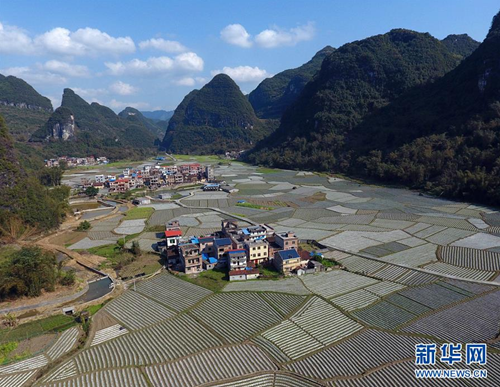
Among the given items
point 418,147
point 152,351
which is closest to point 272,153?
point 418,147

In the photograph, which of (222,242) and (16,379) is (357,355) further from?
(16,379)

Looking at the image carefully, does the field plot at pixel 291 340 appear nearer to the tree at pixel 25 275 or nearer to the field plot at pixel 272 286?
the field plot at pixel 272 286

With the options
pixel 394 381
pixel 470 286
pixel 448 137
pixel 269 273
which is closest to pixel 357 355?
pixel 394 381

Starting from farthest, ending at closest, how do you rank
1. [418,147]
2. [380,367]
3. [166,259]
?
[418,147] → [166,259] → [380,367]

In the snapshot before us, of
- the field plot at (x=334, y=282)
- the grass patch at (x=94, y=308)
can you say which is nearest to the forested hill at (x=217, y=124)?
the field plot at (x=334, y=282)

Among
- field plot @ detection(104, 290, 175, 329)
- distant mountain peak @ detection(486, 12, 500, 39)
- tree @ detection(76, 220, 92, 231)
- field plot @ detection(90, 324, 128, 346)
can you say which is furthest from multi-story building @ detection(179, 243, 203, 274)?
distant mountain peak @ detection(486, 12, 500, 39)

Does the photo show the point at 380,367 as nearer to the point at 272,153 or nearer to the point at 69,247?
the point at 69,247

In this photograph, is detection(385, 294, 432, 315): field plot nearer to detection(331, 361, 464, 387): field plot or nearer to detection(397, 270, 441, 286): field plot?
detection(397, 270, 441, 286): field plot
